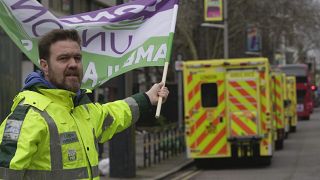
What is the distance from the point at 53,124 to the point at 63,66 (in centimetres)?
32

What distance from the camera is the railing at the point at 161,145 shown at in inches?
645

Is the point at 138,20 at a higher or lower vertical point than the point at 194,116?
higher

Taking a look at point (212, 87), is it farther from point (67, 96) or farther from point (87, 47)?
point (67, 96)

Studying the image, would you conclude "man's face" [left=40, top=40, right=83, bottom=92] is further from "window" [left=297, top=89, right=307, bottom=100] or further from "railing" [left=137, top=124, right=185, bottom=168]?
"window" [left=297, top=89, right=307, bottom=100]

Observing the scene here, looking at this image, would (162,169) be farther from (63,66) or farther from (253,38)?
(253,38)

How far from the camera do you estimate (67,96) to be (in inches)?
138

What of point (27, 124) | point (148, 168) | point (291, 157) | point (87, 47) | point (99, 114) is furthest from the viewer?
point (291, 157)

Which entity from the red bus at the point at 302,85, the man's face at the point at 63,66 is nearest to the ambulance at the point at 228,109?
the man's face at the point at 63,66

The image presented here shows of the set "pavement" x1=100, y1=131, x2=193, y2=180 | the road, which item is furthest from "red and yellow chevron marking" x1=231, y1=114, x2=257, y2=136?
"pavement" x1=100, y1=131, x2=193, y2=180

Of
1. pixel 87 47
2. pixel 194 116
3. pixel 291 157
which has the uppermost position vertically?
pixel 87 47

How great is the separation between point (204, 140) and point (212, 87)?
51.8 inches

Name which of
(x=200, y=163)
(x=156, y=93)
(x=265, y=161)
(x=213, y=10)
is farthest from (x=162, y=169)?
(x=213, y=10)

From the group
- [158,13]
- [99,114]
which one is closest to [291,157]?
[158,13]

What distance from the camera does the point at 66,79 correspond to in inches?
137
